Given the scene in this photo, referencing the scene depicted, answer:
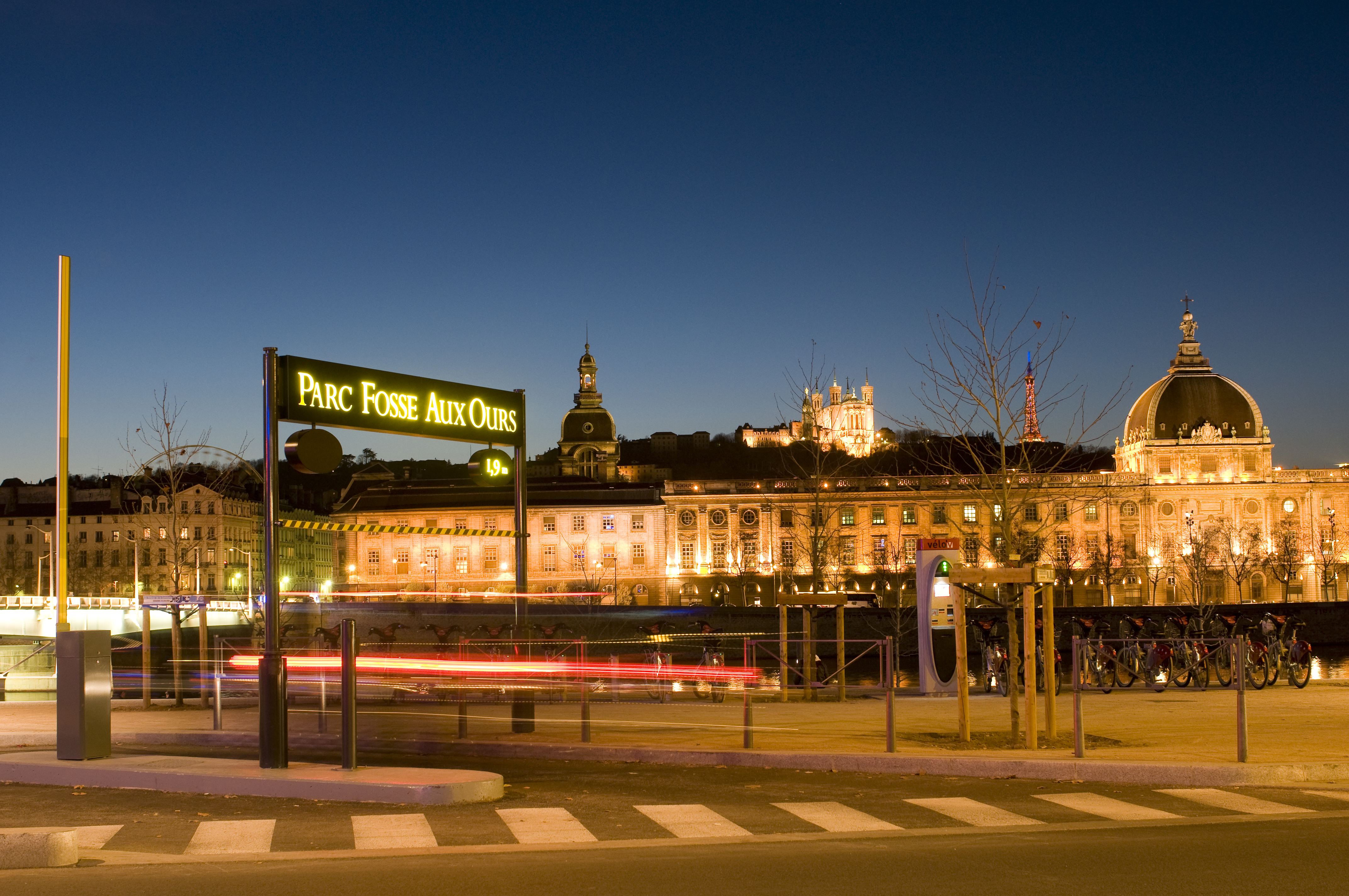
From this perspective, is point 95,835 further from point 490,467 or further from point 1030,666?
point 1030,666

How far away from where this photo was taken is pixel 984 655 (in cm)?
2689

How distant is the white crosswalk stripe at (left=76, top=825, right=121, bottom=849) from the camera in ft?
30.3

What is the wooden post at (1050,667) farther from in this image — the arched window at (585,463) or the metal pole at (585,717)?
the arched window at (585,463)

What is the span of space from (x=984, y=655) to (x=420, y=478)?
13079 centimetres

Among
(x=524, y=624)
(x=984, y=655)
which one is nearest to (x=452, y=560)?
(x=984, y=655)

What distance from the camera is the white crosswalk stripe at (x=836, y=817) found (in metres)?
9.80

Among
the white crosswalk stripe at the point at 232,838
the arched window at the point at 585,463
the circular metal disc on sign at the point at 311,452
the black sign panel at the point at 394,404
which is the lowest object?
the white crosswalk stripe at the point at 232,838

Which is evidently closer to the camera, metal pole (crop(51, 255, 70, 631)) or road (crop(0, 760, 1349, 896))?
road (crop(0, 760, 1349, 896))

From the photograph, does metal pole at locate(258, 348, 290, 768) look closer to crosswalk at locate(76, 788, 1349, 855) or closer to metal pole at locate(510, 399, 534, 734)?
crosswalk at locate(76, 788, 1349, 855)

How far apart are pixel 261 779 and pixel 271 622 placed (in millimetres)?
1444

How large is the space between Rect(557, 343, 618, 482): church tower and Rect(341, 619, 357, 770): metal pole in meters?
148

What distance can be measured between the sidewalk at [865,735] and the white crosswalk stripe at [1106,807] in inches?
41.2

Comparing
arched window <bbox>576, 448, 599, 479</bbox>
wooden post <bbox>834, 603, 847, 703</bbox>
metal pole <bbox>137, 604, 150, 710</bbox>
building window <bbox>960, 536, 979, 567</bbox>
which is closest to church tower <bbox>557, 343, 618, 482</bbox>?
arched window <bbox>576, 448, 599, 479</bbox>

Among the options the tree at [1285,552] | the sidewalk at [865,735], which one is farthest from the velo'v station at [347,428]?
the tree at [1285,552]
